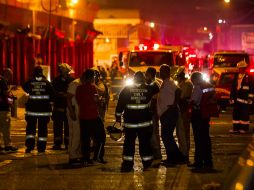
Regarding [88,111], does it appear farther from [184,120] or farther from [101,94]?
[184,120]

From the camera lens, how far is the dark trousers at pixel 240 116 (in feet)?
60.7

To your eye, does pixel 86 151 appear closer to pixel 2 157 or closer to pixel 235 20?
pixel 2 157

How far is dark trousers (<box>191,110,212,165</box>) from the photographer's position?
12133 millimetres

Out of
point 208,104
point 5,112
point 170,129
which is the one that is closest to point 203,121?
point 208,104

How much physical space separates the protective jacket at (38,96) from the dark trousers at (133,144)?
2.82 m

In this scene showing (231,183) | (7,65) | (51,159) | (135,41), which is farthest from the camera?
A: (135,41)

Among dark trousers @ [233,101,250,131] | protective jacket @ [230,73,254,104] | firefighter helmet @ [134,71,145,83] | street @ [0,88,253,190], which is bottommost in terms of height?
street @ [0,88,253,190]

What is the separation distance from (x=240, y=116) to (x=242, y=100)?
1.44 feet

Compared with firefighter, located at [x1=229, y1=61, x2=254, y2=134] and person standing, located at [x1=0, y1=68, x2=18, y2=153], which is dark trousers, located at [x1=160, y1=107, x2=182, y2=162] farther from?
firefighter, located at [x1=229, y1=61, x2=254, y2=134]

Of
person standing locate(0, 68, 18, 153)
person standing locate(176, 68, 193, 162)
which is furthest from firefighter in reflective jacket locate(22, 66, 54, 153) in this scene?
person standing locate(176, 68, 193, 162)

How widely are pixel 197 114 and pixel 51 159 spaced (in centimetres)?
303

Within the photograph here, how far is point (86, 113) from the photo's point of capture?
1219 centimetres

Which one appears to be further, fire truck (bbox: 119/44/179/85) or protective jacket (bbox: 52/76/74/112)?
fire truck (bbox: 119/44/179/85)

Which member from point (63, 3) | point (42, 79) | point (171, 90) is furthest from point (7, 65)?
point (171, 90)
